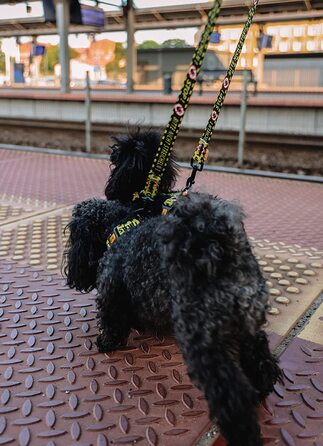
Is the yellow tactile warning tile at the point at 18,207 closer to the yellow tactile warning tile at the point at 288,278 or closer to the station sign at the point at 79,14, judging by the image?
the yellow tactile warning tile at the point at 288,278

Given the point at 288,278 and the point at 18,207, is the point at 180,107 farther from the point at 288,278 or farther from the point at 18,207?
the point at 18,207

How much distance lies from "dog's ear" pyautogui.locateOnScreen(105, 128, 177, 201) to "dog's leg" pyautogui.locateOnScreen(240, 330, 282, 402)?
98cm

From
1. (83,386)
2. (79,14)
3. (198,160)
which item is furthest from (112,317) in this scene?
(79,14)

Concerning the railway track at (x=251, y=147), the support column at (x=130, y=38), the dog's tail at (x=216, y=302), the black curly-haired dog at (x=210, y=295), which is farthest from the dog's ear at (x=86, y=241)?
the support column at (x=130, y=38)

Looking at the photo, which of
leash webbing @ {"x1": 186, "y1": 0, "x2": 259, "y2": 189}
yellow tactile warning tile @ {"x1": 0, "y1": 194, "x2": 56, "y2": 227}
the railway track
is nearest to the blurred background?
the railway track

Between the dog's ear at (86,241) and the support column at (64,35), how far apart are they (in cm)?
1317

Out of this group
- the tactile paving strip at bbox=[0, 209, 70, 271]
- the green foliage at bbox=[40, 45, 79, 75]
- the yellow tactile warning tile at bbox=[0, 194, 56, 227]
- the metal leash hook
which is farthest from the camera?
the green foliage at bbox=[40, 45, 79, 75]

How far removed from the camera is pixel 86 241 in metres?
2.61

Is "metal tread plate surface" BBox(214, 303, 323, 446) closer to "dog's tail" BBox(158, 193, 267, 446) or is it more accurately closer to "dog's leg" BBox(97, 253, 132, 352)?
"dog's tail" BBox(158, 193, 267, 446)

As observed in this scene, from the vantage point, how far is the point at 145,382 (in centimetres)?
234

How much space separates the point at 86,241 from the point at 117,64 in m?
60.5

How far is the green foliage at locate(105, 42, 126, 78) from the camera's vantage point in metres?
57.1

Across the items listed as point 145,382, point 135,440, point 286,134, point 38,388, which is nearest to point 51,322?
point 38,388

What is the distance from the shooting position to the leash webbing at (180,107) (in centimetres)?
181
